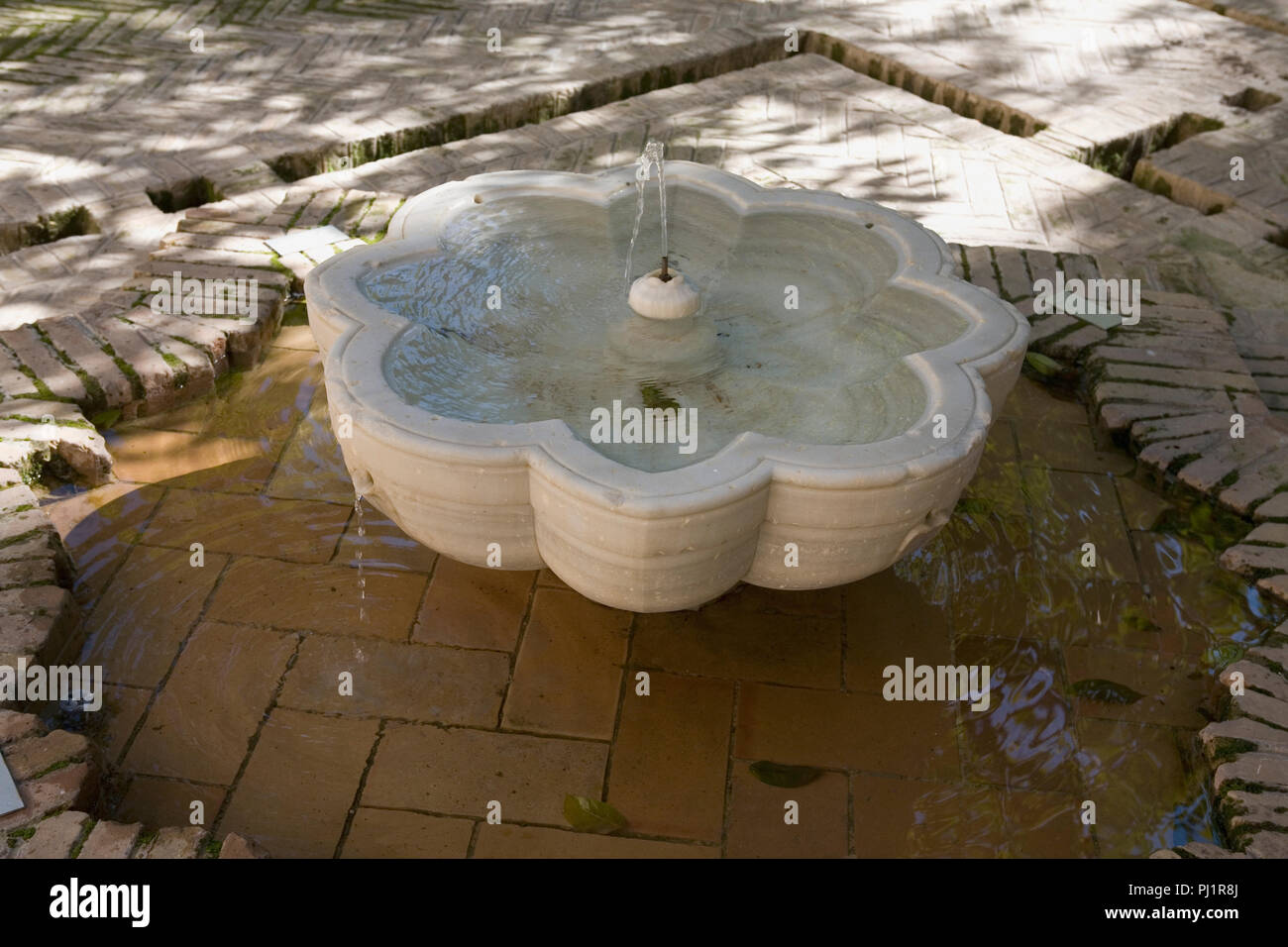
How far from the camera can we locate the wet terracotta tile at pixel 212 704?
3.03 meters

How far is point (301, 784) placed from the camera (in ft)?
9.84

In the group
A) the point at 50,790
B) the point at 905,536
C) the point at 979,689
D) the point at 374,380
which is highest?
the point at 374,380

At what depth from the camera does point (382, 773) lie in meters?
3.04

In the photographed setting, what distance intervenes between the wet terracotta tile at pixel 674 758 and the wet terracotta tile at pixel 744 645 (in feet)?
0.23

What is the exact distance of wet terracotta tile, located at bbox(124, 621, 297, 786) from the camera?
3.03 metres

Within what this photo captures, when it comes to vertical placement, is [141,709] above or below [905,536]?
below

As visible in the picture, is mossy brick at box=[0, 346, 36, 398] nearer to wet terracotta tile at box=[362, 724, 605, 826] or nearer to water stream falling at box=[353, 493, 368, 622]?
water stream falling at box=[353, 493, 368, 622]

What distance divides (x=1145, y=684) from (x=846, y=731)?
88 centimetres

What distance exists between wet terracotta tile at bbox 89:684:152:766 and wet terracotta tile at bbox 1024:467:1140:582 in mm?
2691

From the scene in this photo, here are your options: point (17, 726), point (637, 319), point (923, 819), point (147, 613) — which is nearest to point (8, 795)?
point (17, 726)

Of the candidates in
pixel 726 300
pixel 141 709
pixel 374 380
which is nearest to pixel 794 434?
pixel 726 300

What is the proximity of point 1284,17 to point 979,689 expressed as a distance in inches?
242

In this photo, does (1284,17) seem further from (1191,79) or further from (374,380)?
(374,380)

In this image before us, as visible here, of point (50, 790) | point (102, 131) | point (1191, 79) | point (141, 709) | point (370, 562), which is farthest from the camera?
A: point (1191, 79)
